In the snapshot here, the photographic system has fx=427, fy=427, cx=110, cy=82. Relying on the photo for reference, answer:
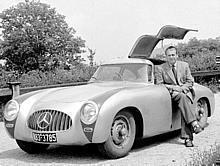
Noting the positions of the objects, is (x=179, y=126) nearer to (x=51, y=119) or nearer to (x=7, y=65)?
(x=51, y=119)

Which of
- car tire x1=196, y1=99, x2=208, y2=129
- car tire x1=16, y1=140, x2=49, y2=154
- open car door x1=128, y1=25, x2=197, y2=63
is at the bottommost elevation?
car tire x1=16, y1=140, x2=49, y2=154

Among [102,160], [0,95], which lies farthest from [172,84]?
[0,95]

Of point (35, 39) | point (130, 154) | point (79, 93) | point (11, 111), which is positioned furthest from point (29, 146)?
point (35, 39)

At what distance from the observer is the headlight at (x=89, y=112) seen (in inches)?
230

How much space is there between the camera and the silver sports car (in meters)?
5.87

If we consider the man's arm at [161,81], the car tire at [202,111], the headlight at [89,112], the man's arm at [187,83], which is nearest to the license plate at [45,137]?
the headlight at [89,112]

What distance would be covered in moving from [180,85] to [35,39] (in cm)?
5624

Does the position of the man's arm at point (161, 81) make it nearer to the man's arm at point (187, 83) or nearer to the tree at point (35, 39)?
the man's arm at point (187, 83)

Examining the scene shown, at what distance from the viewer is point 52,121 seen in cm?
597

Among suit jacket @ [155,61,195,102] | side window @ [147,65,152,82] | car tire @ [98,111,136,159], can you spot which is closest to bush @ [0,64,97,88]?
side window @ [147,65,152,82]

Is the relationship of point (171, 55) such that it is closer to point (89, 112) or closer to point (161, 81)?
point (161, 81)

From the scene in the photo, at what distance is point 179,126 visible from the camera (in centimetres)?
744

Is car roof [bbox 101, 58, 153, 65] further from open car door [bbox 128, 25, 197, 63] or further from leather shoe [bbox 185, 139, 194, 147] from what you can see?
leather shoe [bbox 185, 139, 194, 147]

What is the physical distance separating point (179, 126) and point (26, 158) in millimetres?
2701
